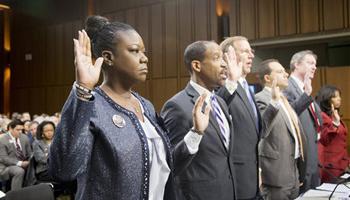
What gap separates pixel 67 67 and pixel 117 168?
11293 millimetres

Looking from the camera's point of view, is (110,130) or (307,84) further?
(307,84)

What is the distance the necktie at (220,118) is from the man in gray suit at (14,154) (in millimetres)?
4065

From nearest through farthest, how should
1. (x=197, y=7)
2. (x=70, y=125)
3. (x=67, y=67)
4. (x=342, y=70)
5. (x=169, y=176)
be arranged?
1. (x=70, y=125)
2. (x=169, y=176)
3. (x=342, y=70)
4. (x=197, y=7)
5. (x=67, y=67)

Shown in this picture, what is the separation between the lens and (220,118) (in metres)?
2.02

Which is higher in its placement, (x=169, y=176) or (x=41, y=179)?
(x=169, y=176)

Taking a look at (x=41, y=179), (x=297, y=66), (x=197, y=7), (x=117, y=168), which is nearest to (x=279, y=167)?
(x=297, y=66)

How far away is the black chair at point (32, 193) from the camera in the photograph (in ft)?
Result: 5.46

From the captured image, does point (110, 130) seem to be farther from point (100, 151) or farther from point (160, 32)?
point (160, 32)

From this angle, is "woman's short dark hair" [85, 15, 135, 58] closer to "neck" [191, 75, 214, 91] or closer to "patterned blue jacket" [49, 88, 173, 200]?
"patterned blue jacket" [49, 88, 173, 200]

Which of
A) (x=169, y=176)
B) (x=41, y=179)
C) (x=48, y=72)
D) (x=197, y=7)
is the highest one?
(x=197, y=7)

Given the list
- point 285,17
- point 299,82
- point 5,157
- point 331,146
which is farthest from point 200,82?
point 285,17

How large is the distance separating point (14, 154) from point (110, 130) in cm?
506

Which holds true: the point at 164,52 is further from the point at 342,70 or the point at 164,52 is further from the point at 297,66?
the point at 297,66

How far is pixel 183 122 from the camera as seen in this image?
190cm
